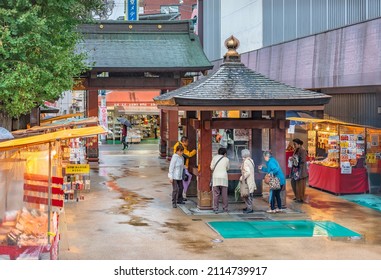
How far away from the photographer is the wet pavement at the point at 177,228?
1323 centimetres

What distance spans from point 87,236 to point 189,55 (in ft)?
64.2

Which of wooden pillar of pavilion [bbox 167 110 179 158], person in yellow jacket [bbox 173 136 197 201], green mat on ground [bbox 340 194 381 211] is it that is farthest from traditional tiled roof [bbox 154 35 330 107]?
wooden pillar of pavilion [bbox 167 110 179 158]

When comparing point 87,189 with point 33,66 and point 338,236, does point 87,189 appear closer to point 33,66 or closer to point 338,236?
point 33,66

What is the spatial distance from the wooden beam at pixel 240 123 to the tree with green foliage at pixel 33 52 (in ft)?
13.7

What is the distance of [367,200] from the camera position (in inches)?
803

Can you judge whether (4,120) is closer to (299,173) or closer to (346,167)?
(299,173)

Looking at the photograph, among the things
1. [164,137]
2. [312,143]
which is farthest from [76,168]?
[164,137]

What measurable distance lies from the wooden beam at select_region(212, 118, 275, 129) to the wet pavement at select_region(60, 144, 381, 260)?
7.48 ft

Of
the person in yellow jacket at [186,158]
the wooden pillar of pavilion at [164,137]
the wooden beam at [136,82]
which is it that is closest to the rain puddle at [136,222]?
the person in yellow jacket at [186,158]

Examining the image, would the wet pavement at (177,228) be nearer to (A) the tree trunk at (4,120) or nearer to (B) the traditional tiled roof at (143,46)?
(A) the tree trunk at (4,120)

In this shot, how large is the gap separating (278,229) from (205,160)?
3.31 m

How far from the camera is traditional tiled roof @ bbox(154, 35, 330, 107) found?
1706 cm

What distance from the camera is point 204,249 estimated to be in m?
13.6

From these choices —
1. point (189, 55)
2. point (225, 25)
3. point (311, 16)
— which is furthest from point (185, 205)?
point (225, 25)
